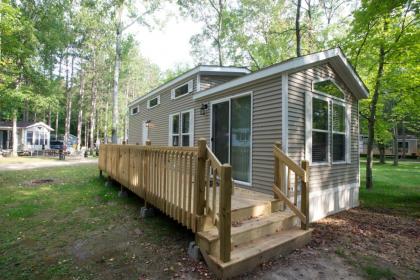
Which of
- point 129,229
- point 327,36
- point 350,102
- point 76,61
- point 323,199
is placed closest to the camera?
point 129,229

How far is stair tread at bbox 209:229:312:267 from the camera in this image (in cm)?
295

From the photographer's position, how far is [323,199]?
570 centimetres

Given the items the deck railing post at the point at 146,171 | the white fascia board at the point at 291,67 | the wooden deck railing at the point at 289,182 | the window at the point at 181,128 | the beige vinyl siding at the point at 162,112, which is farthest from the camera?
the beige vinyl siding at the point at 162,112

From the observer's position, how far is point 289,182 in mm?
4660

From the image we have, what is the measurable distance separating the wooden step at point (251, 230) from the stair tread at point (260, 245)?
6 cm

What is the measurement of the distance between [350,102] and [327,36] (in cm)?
829

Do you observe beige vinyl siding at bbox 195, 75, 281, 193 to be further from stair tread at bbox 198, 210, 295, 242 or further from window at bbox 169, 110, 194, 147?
window at bbox 169, 110, 194, 147

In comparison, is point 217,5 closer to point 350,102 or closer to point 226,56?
point 226,56

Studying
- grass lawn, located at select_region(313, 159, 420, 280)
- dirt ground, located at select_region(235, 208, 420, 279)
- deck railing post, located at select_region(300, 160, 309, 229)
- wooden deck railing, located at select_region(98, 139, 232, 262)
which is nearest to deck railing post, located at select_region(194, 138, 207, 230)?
wooden deck railing, located at select_region(98, 139, 232, 262)

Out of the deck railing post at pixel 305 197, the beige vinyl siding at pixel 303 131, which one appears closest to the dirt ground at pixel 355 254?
the deck railing post at pixel 305 197

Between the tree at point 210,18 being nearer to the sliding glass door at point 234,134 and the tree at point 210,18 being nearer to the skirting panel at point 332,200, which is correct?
the sliding glass door at point 234,134

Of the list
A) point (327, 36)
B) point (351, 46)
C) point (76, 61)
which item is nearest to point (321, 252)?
point (351, 46)

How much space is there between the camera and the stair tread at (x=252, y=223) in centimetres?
312

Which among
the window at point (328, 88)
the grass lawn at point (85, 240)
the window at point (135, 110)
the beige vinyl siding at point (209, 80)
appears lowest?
the grass lawn at point (85, 240)
